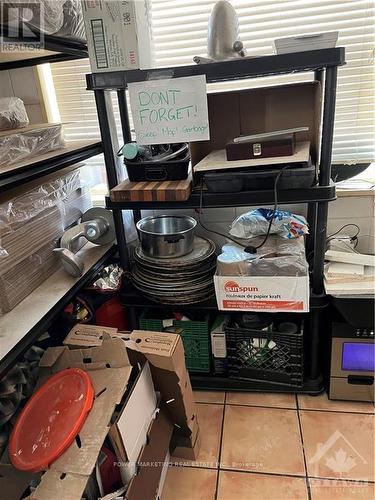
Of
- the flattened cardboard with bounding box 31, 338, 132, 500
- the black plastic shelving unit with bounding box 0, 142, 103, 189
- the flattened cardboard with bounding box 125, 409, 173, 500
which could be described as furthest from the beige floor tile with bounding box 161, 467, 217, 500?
the black plastic shelving unit with bounding box 0, 142, 103, 189

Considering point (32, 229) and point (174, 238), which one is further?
point (174, 238)

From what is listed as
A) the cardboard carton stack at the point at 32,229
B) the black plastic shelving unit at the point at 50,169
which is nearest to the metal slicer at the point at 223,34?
the black plastic shelving unit at the point at 50,169

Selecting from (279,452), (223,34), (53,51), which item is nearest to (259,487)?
(279,452)

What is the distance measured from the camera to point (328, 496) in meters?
1.21

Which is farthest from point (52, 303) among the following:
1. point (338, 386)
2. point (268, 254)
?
point (338, 386)

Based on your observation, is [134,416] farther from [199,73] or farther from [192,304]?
[199,73]

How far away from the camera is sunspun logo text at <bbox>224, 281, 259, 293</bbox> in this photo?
1355mm

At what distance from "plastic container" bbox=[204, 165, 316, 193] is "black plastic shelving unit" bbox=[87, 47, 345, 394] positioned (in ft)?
0.07

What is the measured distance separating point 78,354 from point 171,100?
2.77ft

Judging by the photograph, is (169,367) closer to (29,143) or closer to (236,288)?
(236,288)

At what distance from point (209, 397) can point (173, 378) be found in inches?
19.1

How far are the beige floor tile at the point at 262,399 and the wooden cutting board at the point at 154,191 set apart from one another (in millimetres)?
892

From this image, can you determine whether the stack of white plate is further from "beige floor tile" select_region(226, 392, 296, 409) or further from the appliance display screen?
"beige floor tile" select_region(226, 392, 296, 409)

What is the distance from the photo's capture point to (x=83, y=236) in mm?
1541
